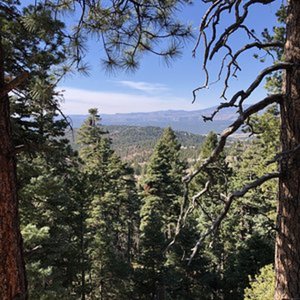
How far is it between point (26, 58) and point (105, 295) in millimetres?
17877

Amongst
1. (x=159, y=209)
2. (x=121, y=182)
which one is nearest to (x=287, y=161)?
(x=159, y=209)

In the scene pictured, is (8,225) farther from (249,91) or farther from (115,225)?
(115,225)

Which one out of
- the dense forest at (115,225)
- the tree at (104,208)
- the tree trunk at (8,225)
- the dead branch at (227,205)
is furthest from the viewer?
the tree at (104,208)

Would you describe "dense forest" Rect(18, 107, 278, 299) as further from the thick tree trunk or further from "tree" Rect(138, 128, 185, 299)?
the thick tree trunk

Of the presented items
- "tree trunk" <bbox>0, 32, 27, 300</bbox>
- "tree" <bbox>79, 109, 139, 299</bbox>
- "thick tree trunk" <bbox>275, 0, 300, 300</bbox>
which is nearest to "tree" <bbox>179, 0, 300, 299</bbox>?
"thick tree trunk" <bbox>275, 0, 300, 300</bbox>

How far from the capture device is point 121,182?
2770cm

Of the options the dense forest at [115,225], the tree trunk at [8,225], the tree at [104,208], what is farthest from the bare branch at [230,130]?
the tree at [104,208]

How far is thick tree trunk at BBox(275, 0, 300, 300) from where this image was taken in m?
2.43

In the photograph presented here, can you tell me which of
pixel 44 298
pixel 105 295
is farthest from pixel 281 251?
pixel 105 295

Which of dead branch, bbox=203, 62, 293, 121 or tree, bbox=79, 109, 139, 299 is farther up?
dead branch, bbox=203, 62, 293, 121

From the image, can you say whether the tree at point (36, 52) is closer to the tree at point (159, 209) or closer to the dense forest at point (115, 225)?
the dense forest at point (115, 225)

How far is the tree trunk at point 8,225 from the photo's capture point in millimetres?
2811

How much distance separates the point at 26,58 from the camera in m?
4.26

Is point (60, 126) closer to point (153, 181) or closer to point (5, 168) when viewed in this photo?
point (5, 168)
